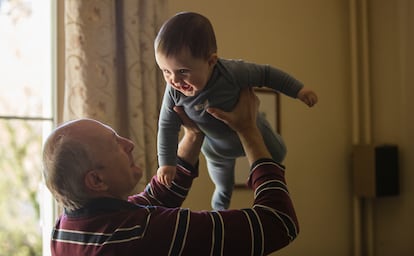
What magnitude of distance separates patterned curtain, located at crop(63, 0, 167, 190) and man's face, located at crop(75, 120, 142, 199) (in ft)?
3.28

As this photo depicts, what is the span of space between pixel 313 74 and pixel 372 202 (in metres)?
0.84

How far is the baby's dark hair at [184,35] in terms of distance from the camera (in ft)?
4.08

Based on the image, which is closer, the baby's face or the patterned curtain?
the baby's face

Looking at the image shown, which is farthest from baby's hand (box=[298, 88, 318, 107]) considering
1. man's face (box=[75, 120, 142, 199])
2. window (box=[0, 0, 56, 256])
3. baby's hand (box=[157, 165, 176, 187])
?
window (box=[0, 0, 56, 256])

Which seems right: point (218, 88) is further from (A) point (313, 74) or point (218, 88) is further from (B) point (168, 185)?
(A) point (313, 74)

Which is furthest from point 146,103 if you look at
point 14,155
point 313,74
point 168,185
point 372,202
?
point 372,202

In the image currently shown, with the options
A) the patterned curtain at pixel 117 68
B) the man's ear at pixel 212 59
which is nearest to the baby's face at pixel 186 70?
the man's ear at pixel 212 59

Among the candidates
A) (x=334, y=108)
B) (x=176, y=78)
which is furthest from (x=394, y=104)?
(x=176, y=78)

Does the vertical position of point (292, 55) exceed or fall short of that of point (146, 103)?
it exceeds it

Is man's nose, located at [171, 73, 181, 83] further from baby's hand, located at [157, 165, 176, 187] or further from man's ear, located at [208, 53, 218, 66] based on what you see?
baby's hand, located at [157, 165, 176, 187]

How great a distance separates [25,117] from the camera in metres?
2.33

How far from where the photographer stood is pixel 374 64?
320 centimetres

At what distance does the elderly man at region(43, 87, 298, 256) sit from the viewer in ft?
3.47

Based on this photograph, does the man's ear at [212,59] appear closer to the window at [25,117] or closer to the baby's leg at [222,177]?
the baby's leg at [222,177]
